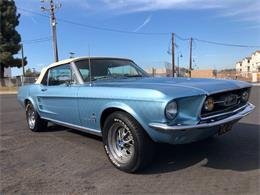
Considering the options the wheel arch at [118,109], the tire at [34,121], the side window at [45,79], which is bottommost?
the tire at [34,121]

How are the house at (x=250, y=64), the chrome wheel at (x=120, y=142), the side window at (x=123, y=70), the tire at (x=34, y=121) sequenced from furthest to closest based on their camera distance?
the house at (x=250, y=64), the tire at (x=34, y=121), the side window at (x=123, y=70), the chrome wheel at (x=120, y=142)

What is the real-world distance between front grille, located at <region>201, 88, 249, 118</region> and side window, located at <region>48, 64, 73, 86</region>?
2.48 metres

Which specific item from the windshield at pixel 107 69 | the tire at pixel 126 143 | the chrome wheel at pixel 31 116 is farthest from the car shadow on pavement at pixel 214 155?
the chrome wheel at pixel 31 116

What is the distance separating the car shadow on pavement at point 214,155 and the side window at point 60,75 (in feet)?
6.55

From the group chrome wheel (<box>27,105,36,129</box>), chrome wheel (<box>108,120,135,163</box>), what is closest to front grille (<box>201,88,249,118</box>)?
chrome wheel (<box>108,120,135,163</box>)

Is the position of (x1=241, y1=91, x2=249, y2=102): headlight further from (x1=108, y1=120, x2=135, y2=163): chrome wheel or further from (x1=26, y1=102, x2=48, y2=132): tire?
(x1=26, y1=102, x2=48, y2=132): tire

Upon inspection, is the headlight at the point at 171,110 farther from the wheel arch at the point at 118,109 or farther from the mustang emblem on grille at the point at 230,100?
the mustang emblem on grille at the point at 230,100

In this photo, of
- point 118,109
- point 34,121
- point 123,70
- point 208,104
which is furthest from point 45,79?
point 208,104

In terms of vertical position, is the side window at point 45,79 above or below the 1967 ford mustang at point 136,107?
above

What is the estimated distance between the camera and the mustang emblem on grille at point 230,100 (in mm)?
3979

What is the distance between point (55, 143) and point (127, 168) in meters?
2.24

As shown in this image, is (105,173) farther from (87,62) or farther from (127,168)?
(87,62)

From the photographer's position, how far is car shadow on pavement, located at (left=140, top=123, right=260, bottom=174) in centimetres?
400

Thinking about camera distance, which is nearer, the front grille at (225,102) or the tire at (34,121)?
the front grille at (225,102)
